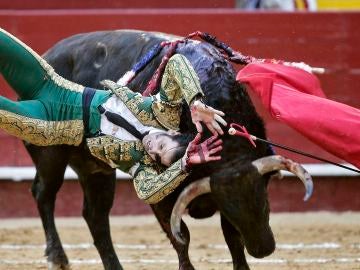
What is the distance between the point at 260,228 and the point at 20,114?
1.12 meters

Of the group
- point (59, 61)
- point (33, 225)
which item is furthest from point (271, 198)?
point (59, 61)

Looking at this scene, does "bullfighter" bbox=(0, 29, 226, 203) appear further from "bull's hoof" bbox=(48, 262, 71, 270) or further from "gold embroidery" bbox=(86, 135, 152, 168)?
"bull's hoof" bbox=(48, 262, 71, 270)

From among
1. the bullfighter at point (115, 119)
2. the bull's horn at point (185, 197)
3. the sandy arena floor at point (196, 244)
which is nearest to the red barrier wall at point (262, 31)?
the sandy arena floor at point (196, 244)

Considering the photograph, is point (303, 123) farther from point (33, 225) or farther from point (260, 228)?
point (33, 225)

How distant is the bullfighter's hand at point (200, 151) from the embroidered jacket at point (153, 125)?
2.3 inches

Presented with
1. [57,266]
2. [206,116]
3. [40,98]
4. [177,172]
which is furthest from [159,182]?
[57,266]

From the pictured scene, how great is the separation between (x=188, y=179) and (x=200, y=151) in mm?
236

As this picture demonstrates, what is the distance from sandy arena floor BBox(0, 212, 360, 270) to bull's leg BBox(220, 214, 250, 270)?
2.52 feet

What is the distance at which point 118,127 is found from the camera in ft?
16.2

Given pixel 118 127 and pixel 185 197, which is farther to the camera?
pixel 118 127

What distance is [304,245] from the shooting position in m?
6.68

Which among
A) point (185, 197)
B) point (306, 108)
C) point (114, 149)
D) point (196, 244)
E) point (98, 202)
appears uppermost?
point (306, 108)

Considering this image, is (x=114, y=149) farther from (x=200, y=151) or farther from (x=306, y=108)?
(x=306, y=108)

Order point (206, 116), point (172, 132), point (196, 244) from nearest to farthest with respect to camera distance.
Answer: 1. point (206, 116)
2. point (172, 132)
3. point (196, 244)
